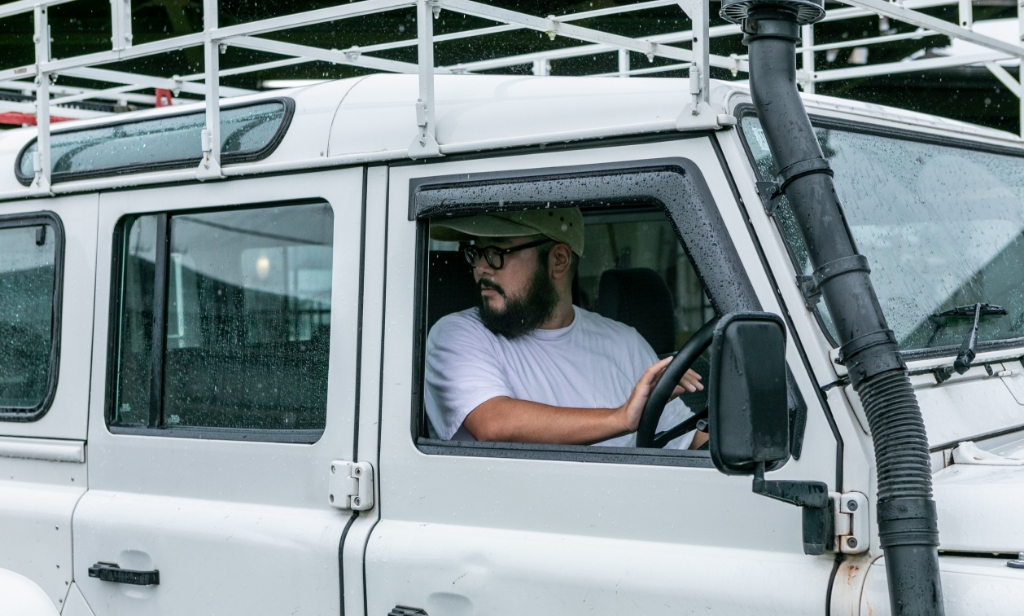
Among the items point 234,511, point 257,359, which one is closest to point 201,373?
point 257,359

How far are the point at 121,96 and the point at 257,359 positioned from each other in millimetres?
2110

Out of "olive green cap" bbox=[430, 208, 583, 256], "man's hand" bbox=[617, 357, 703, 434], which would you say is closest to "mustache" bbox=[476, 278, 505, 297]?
"olive green cap" bbox=[430, 208, 583, 256]

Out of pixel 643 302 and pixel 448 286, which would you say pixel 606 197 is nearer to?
pixel 448 286

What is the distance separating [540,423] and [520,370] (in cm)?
25

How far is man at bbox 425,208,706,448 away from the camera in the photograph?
227cm

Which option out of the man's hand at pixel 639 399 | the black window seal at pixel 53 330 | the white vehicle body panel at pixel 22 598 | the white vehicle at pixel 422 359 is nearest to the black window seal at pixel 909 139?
the white vehicle at pixel 422 359

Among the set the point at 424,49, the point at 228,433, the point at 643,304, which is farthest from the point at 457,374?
the point at 643,304

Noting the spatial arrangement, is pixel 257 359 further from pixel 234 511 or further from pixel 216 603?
pixel 216 603

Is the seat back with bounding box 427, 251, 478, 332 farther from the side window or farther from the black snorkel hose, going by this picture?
the black snorkel hose

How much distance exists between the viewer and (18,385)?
9.74ft

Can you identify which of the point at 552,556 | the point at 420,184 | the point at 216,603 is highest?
the point at 420,184

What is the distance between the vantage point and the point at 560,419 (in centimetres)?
224

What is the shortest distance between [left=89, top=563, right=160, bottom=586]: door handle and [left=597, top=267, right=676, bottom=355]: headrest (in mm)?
1321

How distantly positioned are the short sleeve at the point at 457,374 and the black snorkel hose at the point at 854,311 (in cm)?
77
